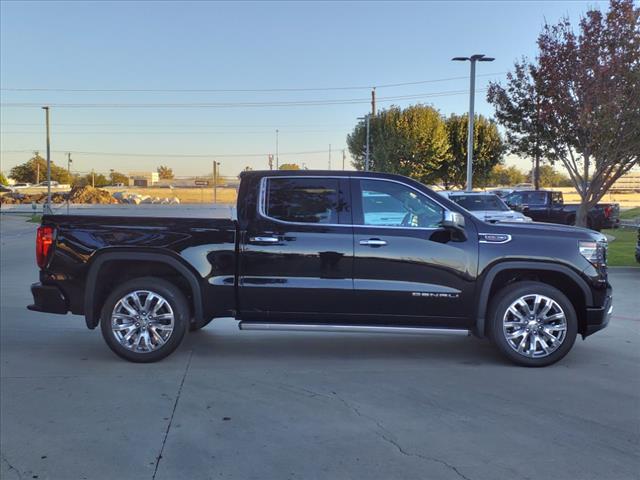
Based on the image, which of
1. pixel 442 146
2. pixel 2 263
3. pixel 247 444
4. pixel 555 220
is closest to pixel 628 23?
pixel 555 220

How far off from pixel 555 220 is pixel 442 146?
1875cm

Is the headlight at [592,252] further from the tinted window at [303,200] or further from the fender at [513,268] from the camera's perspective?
the tinted window at [303,200]

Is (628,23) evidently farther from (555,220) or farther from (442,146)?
(442,146)

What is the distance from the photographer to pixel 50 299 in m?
5.65

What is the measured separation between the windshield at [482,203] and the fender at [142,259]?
12784mm

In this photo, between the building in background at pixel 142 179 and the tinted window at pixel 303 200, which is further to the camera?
the building in background at pixel 142 179

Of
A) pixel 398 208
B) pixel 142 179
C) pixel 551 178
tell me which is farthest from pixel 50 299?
pixel 142 179

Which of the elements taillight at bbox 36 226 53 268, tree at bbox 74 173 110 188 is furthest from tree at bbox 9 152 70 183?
taillight at bbox 36 226 53 268

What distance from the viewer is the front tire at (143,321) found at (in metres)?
5.55

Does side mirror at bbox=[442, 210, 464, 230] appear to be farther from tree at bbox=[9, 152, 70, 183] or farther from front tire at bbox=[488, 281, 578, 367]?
tree at bbox=[9, 152, 70, 183]

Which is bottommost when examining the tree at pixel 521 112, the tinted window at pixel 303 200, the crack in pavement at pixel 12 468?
the crack in pavement at pixel 12 468

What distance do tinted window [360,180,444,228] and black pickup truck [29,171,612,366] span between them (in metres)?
0.01

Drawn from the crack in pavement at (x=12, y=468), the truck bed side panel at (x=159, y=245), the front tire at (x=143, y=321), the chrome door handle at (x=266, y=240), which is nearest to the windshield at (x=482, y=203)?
the chrome door handle at (x=266, y=240)

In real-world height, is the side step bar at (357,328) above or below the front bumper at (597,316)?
below
